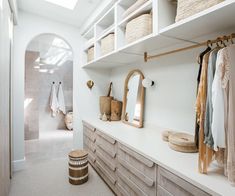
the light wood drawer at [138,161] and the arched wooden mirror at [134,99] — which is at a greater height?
the arched wooden mirror at [134,99]

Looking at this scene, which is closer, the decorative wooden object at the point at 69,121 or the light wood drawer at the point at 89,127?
the light wood drawer at the point at 89,127

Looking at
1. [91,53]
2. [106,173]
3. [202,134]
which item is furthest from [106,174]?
[91,53]

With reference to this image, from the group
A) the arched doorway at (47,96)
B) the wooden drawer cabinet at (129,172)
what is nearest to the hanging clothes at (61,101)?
the arched doorway at (47,96)

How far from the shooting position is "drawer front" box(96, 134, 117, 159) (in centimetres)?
187

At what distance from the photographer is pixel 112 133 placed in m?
1.96

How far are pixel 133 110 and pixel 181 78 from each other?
0.90m

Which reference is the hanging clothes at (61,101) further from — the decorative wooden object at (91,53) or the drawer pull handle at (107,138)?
the drawer pull handle at (107,138)

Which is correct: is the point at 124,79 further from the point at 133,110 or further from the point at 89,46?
the point at 89,46

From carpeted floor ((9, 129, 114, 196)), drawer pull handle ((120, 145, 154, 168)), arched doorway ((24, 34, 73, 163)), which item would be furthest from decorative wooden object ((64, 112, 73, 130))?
drawer pull handle ((120, 145, 154, 168))

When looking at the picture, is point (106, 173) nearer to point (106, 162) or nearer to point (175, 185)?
point (106, 162)

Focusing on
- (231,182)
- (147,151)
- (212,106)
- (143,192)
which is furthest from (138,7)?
(143,192)

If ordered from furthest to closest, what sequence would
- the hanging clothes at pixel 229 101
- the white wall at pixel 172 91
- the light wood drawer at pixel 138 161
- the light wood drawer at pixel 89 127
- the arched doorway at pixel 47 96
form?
the arched doorway at pixel 47 96, the light wood drawer at pixel 89 127, the white wall at pixel 172 91, the light wood drawer at pixel 138 161, the hanging clothes at pixel 229 101

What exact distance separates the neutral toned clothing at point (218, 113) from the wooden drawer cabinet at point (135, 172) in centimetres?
53

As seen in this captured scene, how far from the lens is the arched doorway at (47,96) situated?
13.2ft
